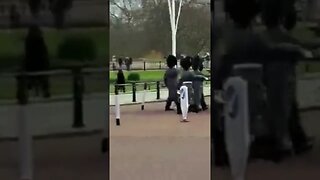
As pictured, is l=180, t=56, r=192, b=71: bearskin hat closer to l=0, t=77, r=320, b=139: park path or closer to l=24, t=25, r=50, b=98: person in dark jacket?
l=0, t=77, r=320, b=139: park path

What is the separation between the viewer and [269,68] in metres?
5.86

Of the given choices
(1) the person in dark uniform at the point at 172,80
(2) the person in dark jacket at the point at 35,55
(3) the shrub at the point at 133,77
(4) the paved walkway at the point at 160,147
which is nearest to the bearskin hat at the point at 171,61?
(1) the person in dark uniform at the point at 172,80

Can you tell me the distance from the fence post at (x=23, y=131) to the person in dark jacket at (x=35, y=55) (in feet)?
0.23

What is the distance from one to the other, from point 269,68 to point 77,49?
162cm

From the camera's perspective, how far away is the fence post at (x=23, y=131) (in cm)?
579

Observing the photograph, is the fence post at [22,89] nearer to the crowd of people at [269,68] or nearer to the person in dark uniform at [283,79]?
the crowd of people at [269,68]

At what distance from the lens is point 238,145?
19.2 feet

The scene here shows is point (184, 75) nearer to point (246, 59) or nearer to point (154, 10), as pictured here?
point (246, 59)

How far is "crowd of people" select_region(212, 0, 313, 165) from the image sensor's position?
18.9ft

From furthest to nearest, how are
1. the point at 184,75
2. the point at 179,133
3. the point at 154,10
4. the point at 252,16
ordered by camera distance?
the point at 154,10 < the point at 184,75 < the point at 179,133 < the point at 252,16

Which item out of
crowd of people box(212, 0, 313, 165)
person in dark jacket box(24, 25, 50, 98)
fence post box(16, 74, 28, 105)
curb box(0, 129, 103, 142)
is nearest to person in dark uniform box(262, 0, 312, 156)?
crowd of people box(212, 0, 313, 165)

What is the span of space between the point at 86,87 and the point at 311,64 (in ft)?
6.18

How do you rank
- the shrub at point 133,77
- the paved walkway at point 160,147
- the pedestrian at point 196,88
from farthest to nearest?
the shrub at point 133,77
the pedestrian at point 196,88
the paved walkway at point 160,147

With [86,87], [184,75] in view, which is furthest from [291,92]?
[184,75]
